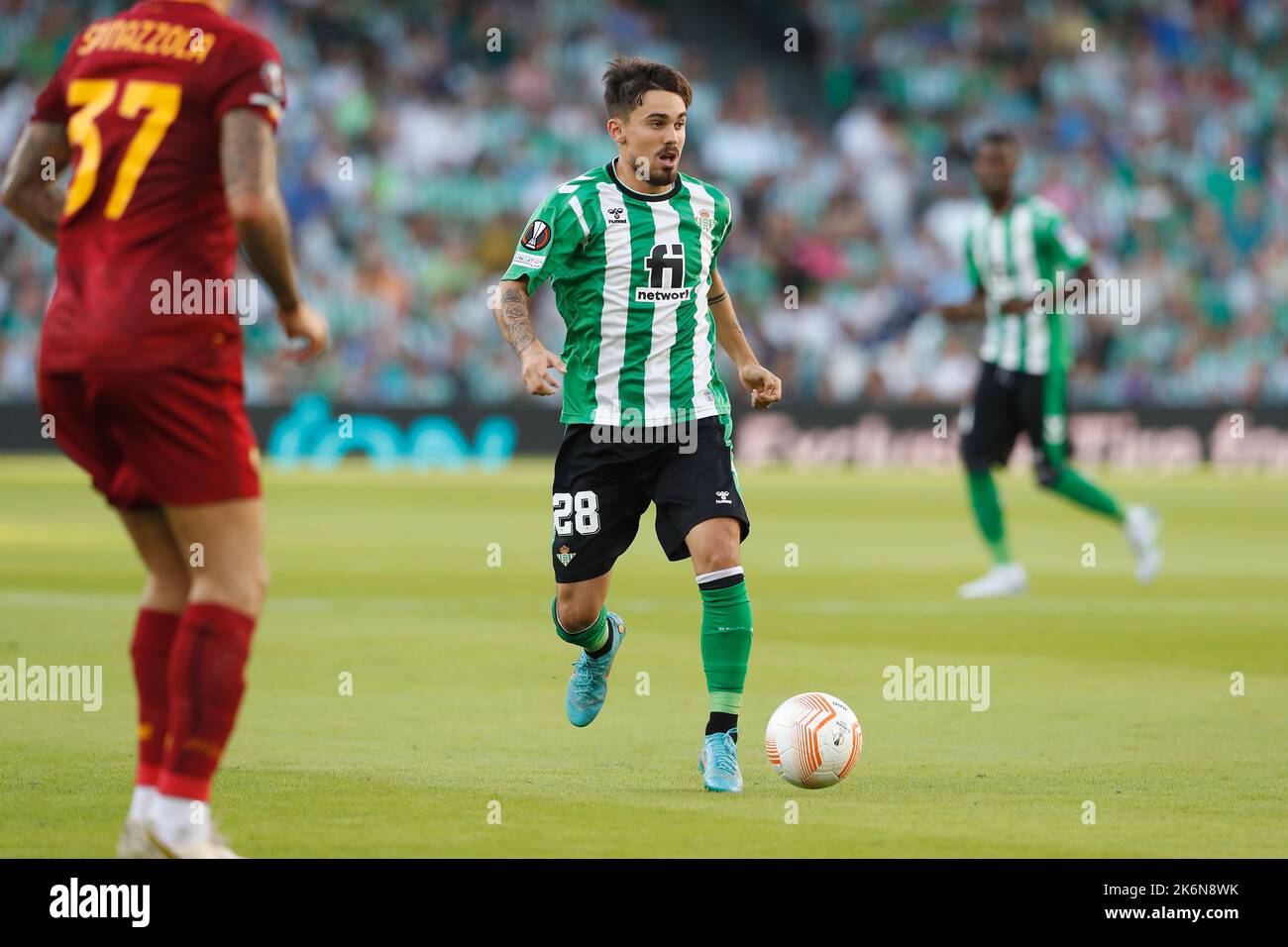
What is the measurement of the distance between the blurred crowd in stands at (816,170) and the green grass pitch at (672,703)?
1024 centimetres

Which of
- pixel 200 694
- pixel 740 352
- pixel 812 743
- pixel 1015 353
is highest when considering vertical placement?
pixel 1015 353

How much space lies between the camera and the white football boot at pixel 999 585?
13172 mm

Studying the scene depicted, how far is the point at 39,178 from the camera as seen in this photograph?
539cm

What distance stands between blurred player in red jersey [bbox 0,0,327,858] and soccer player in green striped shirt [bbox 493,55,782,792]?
227cm

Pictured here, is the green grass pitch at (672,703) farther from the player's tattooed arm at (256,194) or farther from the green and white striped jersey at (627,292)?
the player's tattooed arm at (256,194)

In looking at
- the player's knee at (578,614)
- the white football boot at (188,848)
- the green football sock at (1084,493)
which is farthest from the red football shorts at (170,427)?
the green football sock at (1084,493)

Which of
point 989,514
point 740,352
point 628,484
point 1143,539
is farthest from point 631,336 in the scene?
point 1143,539

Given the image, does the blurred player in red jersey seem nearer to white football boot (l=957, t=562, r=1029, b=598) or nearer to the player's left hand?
the player's left hand

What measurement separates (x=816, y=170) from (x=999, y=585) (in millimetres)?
18798

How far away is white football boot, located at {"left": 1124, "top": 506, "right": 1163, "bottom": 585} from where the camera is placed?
45.3ft

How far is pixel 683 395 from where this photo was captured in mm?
7316

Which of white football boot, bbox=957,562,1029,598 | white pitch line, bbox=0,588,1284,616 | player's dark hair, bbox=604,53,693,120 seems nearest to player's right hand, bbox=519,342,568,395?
player's dark hair, bbox=604,53,693,120

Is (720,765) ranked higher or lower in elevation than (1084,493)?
lower

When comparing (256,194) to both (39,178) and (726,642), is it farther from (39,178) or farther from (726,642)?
(726,642)
